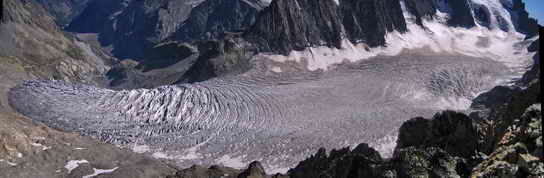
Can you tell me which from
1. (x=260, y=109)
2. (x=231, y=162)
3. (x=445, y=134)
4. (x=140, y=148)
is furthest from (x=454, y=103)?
(x=445, y=134)

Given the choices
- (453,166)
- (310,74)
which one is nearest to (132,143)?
(310,74)

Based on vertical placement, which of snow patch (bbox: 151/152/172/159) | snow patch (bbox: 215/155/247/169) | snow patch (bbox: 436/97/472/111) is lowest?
snow patch (bbox: 436/97/472/111)

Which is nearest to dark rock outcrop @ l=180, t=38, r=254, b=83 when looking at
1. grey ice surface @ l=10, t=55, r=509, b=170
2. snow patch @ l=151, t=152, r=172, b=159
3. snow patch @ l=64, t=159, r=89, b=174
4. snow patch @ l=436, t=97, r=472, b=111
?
grey ice surface @ l=10, t=55, r=509, b=170

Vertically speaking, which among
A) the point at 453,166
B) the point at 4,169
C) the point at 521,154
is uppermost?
the point at 521,154

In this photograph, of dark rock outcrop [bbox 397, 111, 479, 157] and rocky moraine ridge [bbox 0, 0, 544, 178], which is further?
rocky moraine ridge [bbox 0, 0, 544, 178]

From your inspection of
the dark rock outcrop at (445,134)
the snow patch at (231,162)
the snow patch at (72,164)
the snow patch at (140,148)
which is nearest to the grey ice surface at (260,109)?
the snow patch at (231,162)

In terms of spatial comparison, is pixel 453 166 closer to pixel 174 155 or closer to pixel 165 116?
pixel 174 155

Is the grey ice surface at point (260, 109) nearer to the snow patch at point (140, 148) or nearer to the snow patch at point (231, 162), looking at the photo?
the snow patch at point (231, 162)

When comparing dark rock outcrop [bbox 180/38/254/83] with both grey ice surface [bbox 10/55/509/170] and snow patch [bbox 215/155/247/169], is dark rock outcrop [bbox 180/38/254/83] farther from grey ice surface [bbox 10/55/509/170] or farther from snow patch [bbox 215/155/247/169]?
snow patch [bbox 215/155/247/169]
